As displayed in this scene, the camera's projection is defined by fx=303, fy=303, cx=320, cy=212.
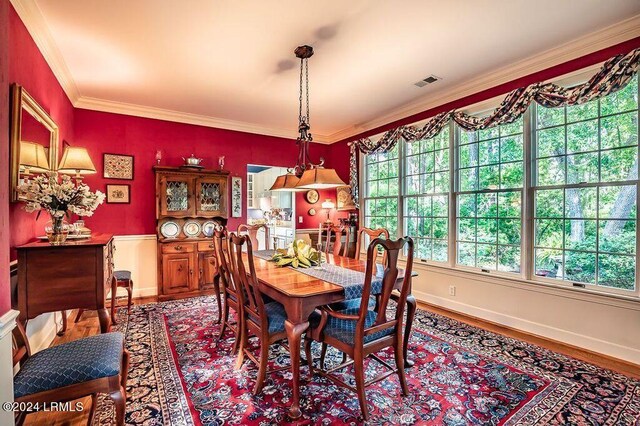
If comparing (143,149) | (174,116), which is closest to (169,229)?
(143,149)

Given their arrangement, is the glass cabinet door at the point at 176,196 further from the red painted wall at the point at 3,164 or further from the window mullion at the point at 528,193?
the window mullion at the point at 528,193

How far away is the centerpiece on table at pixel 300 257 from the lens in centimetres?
276

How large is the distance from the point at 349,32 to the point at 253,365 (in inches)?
116

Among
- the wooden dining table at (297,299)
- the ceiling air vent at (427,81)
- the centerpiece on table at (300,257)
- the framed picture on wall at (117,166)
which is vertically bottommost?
the wooden dining table at (297,299)

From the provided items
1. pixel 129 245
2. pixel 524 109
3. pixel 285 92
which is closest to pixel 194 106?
pixel 285 92

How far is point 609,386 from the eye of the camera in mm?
2174

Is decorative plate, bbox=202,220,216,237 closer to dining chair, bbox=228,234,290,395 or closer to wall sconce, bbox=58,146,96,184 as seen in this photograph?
wall sconce, bbox=58,146,96,184

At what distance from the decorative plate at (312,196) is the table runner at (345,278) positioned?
332 centimetres

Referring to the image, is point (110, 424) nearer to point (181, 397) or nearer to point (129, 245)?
point (181, 397)

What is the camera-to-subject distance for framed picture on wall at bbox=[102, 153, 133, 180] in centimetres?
433

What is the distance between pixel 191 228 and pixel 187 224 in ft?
0.28

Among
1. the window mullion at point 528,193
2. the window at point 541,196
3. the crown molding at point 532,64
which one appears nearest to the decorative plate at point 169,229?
the window at point 541,196

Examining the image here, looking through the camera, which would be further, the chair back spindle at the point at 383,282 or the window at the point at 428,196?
the window at the point at 428,196

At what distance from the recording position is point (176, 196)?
4605 millimetres
